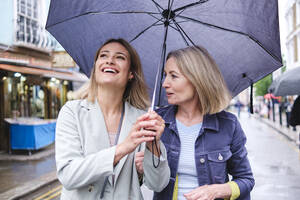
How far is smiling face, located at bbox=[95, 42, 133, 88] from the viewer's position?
1898 millimetres

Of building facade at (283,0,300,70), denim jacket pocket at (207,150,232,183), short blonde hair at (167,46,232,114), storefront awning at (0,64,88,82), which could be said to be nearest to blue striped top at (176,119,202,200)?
denim jacket pocket at (207,150,232,183)

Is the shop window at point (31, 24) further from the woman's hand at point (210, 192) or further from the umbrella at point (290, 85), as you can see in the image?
the woman's hand at point (210, 192)

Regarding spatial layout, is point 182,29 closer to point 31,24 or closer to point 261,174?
point 261,174

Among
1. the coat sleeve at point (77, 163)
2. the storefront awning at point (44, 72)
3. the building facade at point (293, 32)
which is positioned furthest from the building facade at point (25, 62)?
the building facade at point (293, 32)

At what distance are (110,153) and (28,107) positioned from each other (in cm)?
1131

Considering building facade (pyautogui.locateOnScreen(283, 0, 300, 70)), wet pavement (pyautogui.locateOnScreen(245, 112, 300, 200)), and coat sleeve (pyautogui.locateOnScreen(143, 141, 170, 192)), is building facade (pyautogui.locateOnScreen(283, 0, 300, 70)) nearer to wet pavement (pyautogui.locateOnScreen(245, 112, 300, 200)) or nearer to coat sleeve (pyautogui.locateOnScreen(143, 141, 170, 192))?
wet pavement (pyautogui.locateOnScreen(245, 112, 300, 200))

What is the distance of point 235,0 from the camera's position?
212 centimetres

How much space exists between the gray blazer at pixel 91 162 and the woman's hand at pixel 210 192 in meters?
0.17

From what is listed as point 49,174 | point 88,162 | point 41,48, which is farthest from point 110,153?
point 41,48

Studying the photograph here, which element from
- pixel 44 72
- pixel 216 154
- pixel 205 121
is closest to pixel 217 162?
pixel 216 154

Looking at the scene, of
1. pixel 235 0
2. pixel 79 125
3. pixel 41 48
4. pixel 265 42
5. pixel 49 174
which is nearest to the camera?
pixel 79 125

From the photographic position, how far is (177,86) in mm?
1911

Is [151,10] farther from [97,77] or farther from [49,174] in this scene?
[49,174]

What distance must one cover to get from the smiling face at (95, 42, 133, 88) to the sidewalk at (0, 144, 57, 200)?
433 cm
